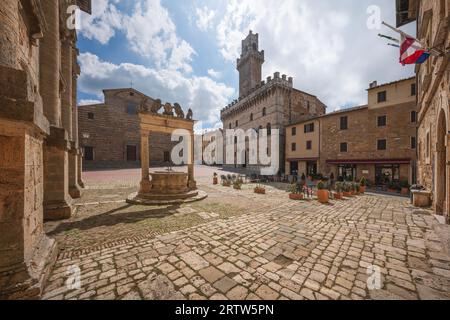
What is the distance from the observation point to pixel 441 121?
270 inches

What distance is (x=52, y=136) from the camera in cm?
587

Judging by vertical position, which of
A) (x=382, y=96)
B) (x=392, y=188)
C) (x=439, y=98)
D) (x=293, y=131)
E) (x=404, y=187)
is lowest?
(x=392, y=188)

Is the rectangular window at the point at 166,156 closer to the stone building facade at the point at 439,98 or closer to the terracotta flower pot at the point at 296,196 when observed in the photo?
the terracotta flower pot at the point at 296,196

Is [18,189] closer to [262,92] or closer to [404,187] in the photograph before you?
[404,187]

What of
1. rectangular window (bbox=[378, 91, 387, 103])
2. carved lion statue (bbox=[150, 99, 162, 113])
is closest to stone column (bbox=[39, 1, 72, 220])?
carved lion statue (bbox=[150, 99, 162, 113])

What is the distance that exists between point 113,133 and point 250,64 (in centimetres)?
3031

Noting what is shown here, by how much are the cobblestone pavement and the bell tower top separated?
34448 mm

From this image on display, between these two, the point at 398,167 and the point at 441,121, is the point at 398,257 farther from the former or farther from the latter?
the point at 398,167

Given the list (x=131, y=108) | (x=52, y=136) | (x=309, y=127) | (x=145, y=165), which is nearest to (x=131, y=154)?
(x=131, y=108)

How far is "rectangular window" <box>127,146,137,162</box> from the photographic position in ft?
94.6

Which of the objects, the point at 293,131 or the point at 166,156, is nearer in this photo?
the point at 293,131

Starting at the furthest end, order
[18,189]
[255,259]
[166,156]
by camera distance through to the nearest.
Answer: [166,156]
[255,259]
[18,189]

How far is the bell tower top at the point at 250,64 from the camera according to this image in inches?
1467
